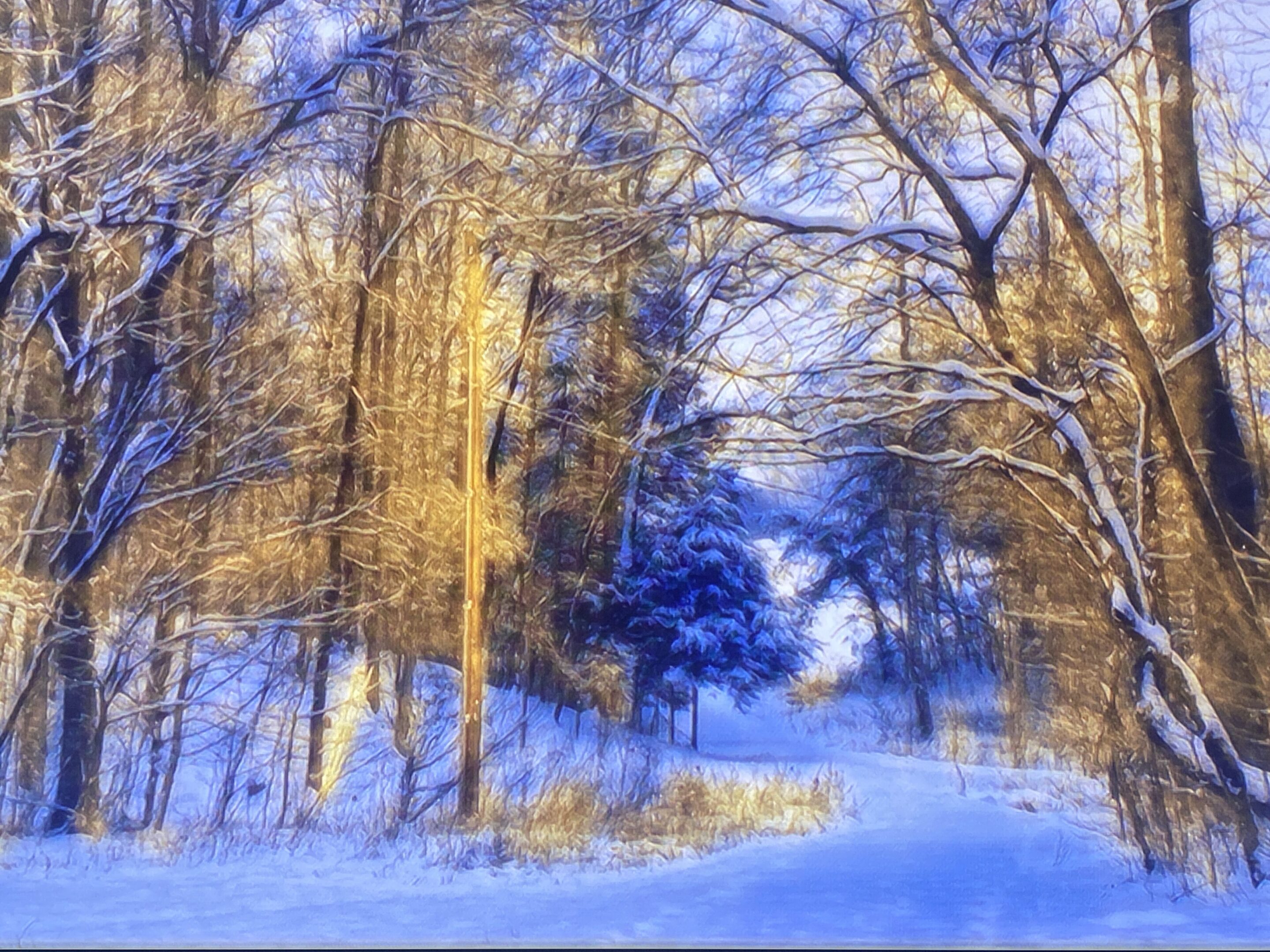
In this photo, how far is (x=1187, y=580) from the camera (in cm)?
906

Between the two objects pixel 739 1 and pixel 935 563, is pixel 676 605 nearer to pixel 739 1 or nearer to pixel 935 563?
pixel 935 563

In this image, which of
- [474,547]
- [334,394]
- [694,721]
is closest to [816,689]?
[694,721]

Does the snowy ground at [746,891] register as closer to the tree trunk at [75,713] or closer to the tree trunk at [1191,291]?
the tree trunk at [75,713]

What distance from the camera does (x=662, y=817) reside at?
9.32 metres

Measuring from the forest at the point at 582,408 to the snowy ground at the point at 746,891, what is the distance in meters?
0.49

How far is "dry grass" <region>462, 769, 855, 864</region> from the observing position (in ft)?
29.4

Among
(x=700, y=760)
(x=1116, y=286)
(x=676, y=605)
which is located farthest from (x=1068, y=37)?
(x=700, y=760)

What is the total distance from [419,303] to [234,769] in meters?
4.52

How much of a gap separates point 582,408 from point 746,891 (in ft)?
15.4

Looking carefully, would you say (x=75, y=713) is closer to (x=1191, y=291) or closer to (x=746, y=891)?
(x=746, y=891)

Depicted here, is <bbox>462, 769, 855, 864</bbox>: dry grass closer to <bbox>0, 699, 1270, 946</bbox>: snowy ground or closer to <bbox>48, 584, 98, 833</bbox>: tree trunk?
<bbox>0, 699, 1270, 946</bbox>: snowy ground

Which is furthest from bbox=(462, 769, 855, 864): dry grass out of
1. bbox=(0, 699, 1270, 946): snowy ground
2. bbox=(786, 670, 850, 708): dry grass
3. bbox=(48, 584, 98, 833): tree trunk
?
bbox=(48, 584, 98, 833): tree trunk

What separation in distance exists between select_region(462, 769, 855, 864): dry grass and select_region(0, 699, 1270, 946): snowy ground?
0.19 m

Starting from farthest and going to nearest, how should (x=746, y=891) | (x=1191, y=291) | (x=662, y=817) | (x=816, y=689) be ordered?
(x=816, y=689)
(x=662, y=817)
(x=1191, y=291)
(x=746, y=891)
